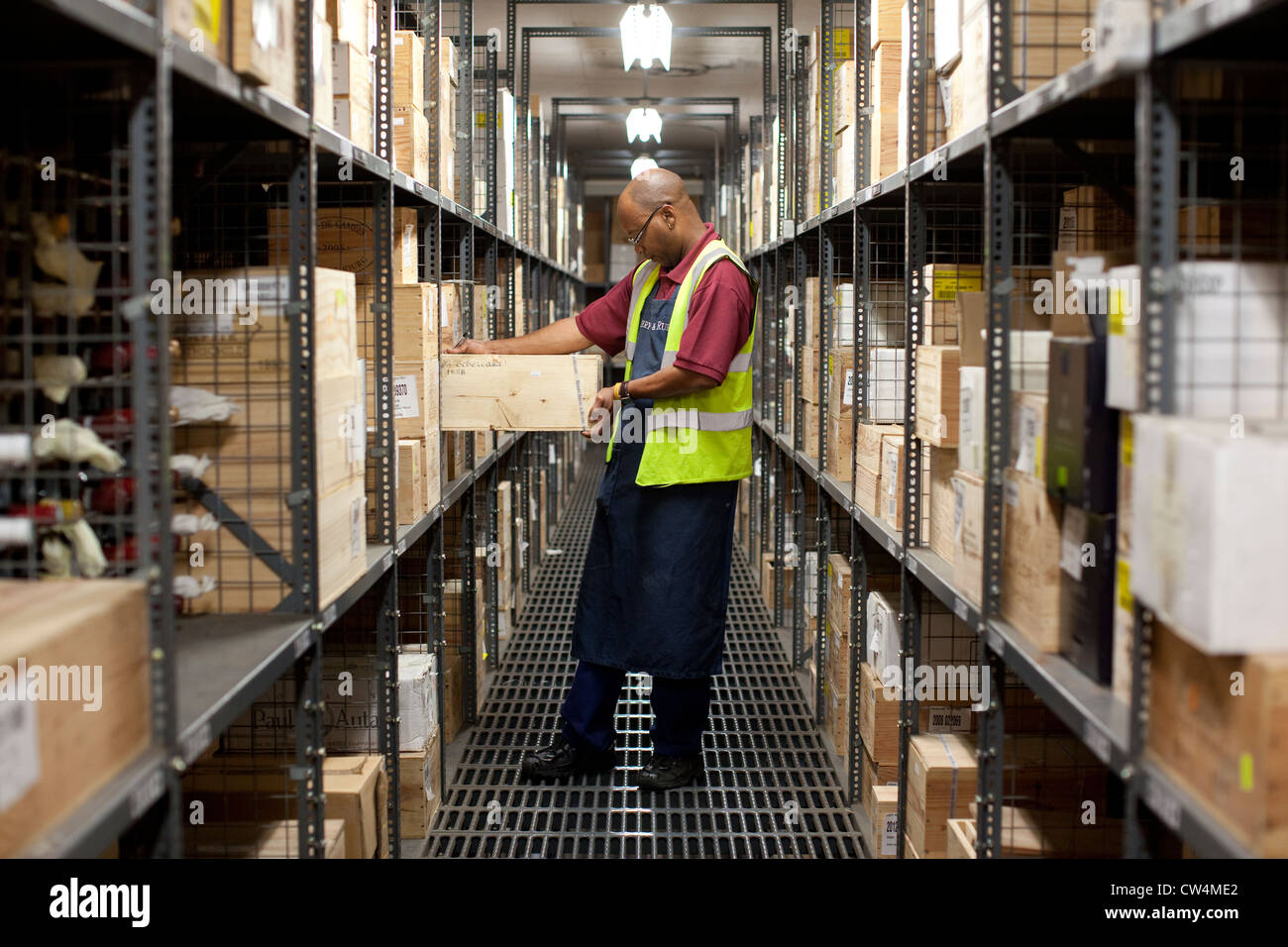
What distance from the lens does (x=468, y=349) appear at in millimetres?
4113

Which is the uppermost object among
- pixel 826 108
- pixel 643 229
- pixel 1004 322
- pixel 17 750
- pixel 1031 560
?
pixel 826 108

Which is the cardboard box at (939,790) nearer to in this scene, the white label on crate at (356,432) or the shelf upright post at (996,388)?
the shelf upright post at (996,388)

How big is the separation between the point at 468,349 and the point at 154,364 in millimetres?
2419

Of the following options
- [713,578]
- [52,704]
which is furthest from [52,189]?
[713,578]

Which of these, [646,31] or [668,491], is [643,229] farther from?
[646,31]

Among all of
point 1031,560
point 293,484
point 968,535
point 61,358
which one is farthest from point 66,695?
point 968,535

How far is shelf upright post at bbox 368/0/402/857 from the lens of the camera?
336cm

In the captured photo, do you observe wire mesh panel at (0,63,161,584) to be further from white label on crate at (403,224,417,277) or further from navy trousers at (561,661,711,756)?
navy trousers at (561,661,711,756)

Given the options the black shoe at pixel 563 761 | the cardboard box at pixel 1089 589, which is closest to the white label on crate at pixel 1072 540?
the cardboard box at pixel 1089 589

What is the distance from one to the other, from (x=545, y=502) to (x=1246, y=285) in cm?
756

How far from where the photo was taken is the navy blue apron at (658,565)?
4.19 meters

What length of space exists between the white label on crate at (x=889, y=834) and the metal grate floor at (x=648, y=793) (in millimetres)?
193

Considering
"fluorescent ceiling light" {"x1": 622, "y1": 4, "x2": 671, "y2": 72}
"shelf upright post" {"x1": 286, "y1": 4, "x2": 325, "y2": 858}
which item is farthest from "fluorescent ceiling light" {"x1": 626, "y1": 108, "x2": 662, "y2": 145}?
"shelf upright post" {"x1": 286, "y1": 4, "x2": 325, "y2": 858}

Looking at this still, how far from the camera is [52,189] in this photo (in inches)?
82.5
